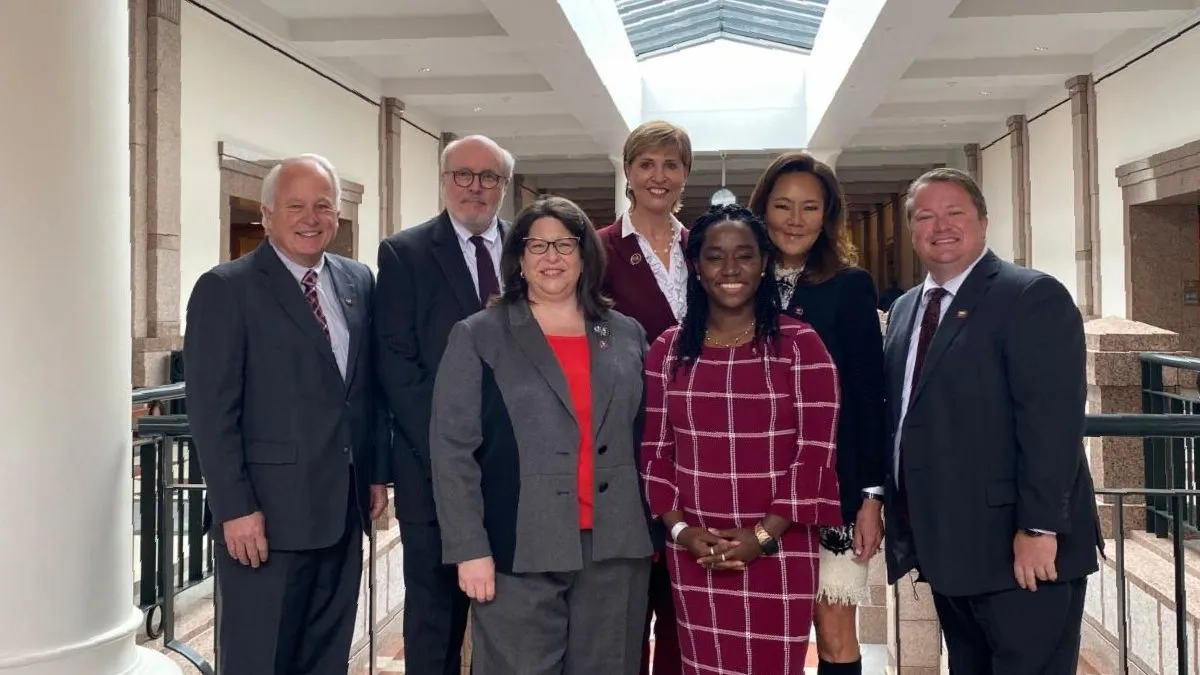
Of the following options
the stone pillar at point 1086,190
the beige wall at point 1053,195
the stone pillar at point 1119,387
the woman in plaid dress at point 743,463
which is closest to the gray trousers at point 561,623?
the woman in plaid dress at point 743,463

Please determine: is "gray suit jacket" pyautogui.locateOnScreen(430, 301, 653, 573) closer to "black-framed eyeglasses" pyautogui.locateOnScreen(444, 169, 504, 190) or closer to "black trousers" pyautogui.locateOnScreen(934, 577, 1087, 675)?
"black-framed eyeglasses" pyautogui.locateOnScreen(444, 169, 504, 190)

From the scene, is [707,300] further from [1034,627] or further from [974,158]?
[974,158]

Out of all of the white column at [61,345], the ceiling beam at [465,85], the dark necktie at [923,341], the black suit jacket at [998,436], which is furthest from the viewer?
the ceiling beam at [465,85]

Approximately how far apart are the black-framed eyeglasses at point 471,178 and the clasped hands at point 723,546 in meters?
1.24

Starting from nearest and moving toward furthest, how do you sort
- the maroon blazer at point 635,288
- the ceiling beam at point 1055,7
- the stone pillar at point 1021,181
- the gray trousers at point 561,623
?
the gray trousers at point 561,623, the maroon blazer at point 635,288, the ceiling beam at point 1055,7, the stone pillar at point 1021,181

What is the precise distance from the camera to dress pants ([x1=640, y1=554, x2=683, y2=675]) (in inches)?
107

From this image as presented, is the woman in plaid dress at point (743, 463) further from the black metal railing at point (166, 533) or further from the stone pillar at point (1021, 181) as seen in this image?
the stone pillar at point (1021, 181)

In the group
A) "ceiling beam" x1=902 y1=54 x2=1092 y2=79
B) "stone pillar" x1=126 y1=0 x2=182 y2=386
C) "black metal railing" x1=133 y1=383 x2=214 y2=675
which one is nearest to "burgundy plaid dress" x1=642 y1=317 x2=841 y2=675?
Answer: "black metal railing" x1=133 y1=383 x2=214 y2=675

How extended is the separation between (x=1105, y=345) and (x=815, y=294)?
4.27m

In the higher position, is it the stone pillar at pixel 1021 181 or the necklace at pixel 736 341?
the stone pillar at pixel 1021 181

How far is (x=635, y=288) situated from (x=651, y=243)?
17cm

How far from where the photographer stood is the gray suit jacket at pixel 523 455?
232cm

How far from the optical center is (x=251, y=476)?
2.60 m

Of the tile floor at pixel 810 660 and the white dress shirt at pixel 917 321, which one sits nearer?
the white dress shirt at pixel 917 321
